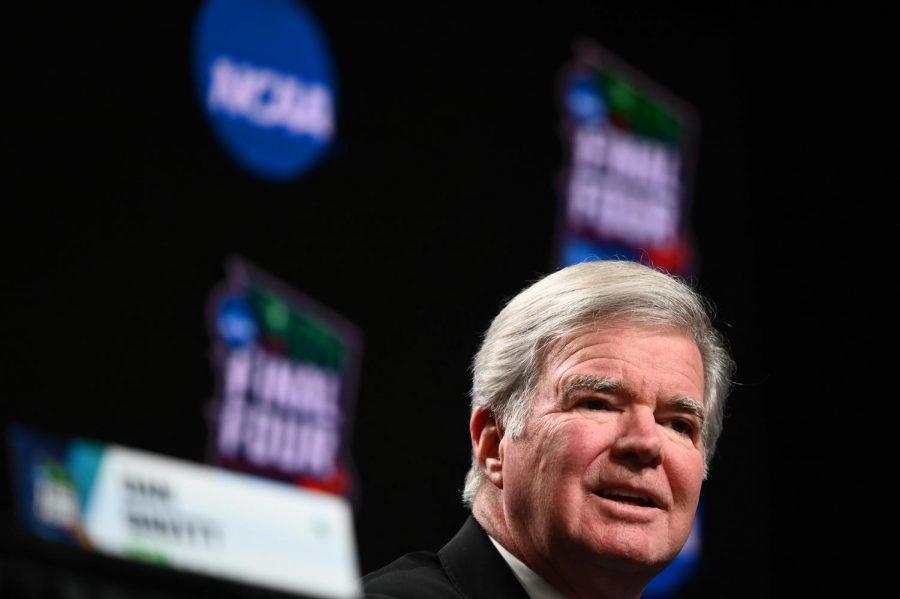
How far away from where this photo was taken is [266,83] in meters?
4.01

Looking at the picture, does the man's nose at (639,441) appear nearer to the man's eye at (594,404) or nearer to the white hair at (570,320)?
the man's eye at (594,404)

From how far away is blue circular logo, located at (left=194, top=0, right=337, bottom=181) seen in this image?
3.85 m

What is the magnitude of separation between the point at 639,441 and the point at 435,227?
248 centimetres

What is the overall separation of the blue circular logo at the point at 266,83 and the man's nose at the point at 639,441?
6.71 feet

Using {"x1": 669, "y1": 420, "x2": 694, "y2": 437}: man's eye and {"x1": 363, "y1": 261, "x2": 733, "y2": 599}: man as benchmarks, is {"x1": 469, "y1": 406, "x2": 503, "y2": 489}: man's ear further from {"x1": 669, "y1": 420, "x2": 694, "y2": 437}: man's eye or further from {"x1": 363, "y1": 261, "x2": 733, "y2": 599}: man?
{"x1": 669, "y1": 420, "x2": 694, "y2": 437}: man's eye

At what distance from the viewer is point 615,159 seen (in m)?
5.23

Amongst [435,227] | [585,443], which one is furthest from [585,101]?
[585,443]

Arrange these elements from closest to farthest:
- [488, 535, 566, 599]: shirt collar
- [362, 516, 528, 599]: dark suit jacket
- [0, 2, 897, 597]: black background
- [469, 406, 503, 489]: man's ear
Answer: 1. [362, 516, 528, 599]: dark suit jacket
2. [488, 535, 566, 599]: shirt collar
3. [469, 406, 503, 489]: man's ear
4. [0, 2, 897, 597]: black background

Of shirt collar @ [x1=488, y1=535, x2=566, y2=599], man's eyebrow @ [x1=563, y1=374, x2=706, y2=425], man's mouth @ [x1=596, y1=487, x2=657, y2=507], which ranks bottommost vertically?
shirt collar @ [x1=488, y1=535, x2=566, y2=599]

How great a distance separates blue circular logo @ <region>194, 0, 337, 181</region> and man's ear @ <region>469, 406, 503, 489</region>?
181 centimetres

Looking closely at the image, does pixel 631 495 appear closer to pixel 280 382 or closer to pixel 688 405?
pixel 688 405

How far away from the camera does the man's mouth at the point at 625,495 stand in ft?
6.75

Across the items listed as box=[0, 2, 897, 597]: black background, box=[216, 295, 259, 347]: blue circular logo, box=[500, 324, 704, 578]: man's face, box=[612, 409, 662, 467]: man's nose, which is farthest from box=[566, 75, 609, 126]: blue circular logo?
box=[612, 409, 662, 467]: man's nose

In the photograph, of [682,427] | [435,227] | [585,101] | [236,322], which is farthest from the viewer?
[585,101]
